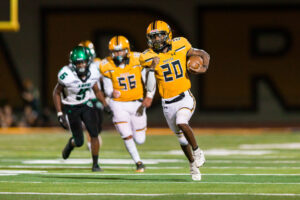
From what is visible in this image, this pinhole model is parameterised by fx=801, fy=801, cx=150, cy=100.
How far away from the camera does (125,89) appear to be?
40.1 feet

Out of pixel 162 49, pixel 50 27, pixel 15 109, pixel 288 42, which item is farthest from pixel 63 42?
pixel 162 49

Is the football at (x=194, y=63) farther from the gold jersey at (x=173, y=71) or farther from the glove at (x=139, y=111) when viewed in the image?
the glove at (x=139, y=111)

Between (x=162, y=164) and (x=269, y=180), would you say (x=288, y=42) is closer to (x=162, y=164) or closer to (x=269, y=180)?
(x=162, y=164)

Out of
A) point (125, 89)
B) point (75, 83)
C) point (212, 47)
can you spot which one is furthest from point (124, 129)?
point (212, 47)

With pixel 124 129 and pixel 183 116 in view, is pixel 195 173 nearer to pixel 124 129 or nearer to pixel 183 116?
pixel 183 116

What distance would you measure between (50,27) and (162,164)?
15.9 metres

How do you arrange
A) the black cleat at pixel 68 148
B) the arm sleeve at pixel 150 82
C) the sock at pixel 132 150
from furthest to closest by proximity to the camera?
the black cleat at pixel 68 148
the sock at pixel 132 150
the arm sleeve at pixel 150 82

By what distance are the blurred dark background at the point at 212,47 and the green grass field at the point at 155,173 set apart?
7.82 metres

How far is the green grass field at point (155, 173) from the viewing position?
28.6 ft

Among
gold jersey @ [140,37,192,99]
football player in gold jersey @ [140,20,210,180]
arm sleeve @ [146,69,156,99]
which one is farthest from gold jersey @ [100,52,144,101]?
gold jersey @ [140,37,192,99]

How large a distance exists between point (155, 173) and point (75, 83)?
1.85 metres

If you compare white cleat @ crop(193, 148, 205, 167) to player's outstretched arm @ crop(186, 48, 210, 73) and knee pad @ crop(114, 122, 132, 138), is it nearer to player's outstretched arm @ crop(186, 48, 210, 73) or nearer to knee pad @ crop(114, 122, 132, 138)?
player's outstretched arm @ crop(186, 48, 210, 73)

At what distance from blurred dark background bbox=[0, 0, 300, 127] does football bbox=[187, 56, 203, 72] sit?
16.7 m

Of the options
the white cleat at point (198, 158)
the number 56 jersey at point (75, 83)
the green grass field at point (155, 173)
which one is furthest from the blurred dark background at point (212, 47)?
the white cleat at point (198, 158)
